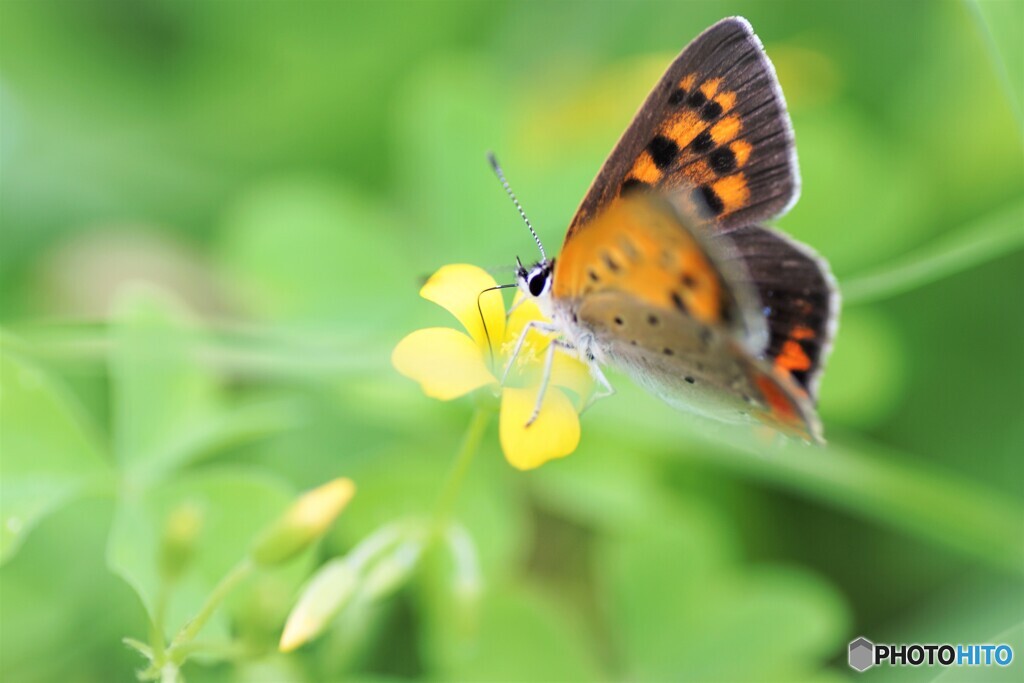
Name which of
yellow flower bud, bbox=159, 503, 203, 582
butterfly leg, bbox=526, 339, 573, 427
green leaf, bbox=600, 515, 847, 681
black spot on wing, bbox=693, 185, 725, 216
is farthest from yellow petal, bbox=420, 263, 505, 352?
green leaf, bbox=600, 515, 847, 681

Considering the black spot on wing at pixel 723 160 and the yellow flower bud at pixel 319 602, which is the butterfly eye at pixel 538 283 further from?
the yellow flower bud at pixel 319 602

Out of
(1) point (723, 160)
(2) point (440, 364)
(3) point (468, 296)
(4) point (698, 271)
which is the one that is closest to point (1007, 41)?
(1) point (723, 160)

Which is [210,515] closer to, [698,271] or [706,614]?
Result: [698,271]

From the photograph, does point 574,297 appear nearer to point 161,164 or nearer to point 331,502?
point 331,502

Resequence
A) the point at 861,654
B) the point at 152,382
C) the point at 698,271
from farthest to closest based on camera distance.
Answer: the point at 861,654 < the point at 152,382 < the point at 698,271

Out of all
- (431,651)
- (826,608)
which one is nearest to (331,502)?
(431,651)

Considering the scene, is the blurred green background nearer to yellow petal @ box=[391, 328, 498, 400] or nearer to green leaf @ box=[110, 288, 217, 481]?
green leaf @ box=[110, 288, 217, 481]
